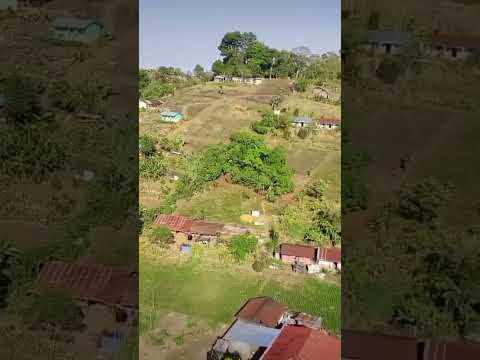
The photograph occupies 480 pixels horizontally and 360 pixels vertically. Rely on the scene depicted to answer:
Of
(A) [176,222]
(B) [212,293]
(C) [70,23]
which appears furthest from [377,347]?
(C) [70,23]

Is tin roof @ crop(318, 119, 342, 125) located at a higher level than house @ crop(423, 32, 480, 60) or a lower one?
lower

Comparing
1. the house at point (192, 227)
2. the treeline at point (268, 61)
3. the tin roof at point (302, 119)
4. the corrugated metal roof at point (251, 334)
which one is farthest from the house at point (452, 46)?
the corrugated metal roof at point (251, 334)

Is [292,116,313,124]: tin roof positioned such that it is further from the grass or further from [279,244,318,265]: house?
the grass

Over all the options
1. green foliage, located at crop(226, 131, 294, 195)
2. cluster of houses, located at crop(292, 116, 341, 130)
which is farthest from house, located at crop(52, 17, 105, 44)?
cluster of houses, located at crop(292, 116, 341, 130)

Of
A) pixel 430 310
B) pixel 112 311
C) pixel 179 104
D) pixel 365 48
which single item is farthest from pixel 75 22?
pixel 430 310

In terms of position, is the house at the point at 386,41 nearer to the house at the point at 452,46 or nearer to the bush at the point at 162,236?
the house at the point at 452,46

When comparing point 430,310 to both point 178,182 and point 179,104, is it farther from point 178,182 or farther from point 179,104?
point 179,104

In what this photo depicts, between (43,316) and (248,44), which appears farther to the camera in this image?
(248,44)
